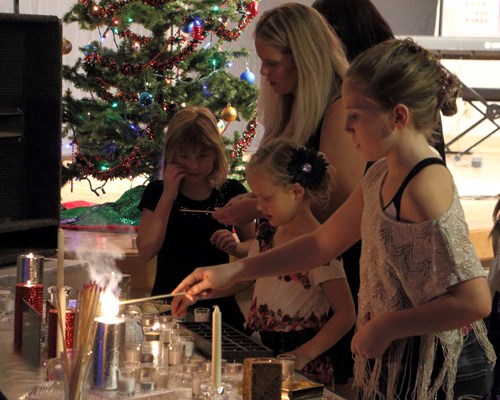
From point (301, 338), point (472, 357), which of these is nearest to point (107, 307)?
point (472, 357)

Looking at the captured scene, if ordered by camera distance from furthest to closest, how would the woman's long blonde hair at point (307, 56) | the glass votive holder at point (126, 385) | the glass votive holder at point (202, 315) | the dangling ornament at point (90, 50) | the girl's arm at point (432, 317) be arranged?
the dangling ornament at point (90, 50), the woman's long blonde hair at point (307, 56), the glass votive holder at point (202, 315), the girl's arm at point (432, 317), the glass votive holder at point (126, 385)

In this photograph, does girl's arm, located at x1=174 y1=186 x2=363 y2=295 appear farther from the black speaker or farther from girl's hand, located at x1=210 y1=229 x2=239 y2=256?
the black speaker

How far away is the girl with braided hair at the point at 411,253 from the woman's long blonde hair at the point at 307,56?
585 mm

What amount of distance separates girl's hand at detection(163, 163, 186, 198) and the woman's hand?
39cm

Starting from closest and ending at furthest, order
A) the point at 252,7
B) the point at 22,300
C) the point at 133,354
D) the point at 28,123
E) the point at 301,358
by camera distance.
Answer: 1. the point at 133,354
2. the point at 22,300
3. the point at 301,358
4. the point at 28,123
5. the point at 252,7

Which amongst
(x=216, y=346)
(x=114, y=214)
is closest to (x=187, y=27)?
(x=114, y=214)

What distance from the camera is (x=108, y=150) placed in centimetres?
577

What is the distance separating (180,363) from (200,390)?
215mm

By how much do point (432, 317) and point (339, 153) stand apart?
0.86m

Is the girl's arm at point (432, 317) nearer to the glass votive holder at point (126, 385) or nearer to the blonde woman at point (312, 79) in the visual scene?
the glass votive holder at point (126, 385)

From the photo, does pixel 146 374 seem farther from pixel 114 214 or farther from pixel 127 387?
A: pixel 114 214

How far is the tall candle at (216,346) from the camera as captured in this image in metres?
1.51

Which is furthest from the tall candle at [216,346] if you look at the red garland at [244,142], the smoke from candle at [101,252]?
the red garland at [244,142]

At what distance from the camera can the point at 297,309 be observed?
8.14 feet
